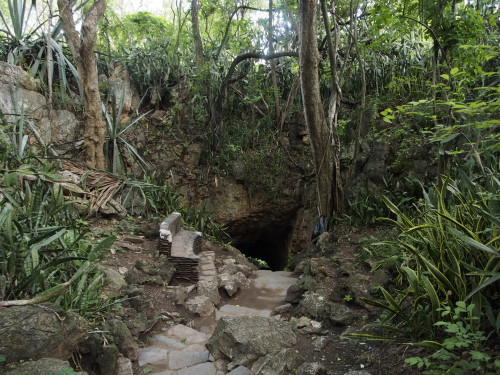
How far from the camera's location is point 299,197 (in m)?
7.17

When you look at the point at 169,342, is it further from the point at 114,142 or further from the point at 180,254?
the point at 114,142

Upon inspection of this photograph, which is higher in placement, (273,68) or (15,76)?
(273,68)

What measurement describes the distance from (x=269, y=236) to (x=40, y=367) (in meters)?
6.98

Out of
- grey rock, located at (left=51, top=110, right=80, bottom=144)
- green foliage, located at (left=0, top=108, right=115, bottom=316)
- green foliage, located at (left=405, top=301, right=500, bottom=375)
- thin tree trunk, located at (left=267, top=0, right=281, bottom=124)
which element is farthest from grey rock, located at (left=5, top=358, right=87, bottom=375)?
thin tree trunk, located at (left=267, top=0, right=281, bottom=124)

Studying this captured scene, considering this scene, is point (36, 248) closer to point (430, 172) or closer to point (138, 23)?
point (430, 172)

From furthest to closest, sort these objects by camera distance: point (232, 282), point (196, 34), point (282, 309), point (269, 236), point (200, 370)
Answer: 1. point (269, 236)
2. point (196, 34)
3. point (232, 282)
4. point (282, 309)
5. point (200, 370)

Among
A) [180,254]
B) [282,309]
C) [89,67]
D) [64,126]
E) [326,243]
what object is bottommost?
[282,309]

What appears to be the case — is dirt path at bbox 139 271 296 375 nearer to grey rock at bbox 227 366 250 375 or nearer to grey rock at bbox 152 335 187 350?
grey rock at bbox 152 335 187 350

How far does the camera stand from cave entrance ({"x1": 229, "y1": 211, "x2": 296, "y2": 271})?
25.2 ft

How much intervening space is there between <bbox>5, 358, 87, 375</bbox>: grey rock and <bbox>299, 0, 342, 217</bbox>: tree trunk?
405cm

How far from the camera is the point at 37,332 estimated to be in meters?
1.92

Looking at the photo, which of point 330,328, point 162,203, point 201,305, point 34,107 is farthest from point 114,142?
point 330,328

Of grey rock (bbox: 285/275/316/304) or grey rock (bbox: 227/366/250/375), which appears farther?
grey rock (bbox: 285/275/316/304)

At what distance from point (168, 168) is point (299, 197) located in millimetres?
2587
